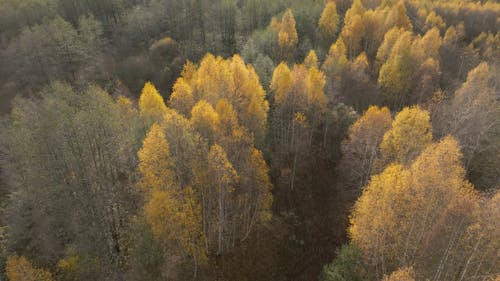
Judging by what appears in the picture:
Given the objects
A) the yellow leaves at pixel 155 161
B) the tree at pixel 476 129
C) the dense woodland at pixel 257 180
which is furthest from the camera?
the tree at pixel 476 129

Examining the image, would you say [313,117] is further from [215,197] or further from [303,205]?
[215,197]

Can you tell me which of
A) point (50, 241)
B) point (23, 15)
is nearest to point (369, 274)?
point (50, 241)

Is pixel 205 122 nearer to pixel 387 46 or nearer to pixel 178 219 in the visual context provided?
pixel 178 219

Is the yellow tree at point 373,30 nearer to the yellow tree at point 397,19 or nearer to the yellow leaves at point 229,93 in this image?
the yellow tree at point 397,19

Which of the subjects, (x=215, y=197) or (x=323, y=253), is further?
(x=323, y=253)

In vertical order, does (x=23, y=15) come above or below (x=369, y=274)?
above

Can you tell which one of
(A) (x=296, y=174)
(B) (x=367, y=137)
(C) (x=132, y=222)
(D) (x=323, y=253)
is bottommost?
(D) (x=323, y=253)

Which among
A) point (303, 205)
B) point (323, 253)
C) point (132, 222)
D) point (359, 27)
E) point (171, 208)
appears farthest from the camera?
point (359, 27)

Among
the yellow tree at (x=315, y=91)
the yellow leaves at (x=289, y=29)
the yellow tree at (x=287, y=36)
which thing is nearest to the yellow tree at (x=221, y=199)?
the yellow tree at (x=315, y=91)

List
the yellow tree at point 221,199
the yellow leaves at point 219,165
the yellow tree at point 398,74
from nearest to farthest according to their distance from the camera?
the yellow leaves at point 219,165
the yellow tree at point 221,199
the yellow tree at point 398,74
